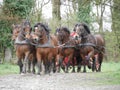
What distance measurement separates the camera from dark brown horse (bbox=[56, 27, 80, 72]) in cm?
2172

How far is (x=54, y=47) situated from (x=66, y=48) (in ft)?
6.66

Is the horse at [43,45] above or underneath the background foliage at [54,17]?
underneath

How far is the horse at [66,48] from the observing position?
21.7m

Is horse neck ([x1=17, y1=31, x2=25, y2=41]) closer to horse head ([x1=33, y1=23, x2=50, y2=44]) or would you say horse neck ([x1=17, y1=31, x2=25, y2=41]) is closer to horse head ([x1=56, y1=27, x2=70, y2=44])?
horse head ([x1=33, y1=23, x2=50, y2=44])

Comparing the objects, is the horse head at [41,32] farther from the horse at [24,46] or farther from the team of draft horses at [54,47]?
the horse at [24,46]

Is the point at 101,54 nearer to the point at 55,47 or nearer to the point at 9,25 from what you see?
the point at 55,47

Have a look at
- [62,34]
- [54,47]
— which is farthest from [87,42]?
[54,47]

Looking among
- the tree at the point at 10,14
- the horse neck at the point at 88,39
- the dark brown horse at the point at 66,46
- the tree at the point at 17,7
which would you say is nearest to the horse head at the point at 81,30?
the horse neck at the point at 88,39

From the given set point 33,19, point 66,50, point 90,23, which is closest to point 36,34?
point 66,50

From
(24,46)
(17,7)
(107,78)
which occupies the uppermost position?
(17,7)

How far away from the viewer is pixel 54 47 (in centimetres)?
1994

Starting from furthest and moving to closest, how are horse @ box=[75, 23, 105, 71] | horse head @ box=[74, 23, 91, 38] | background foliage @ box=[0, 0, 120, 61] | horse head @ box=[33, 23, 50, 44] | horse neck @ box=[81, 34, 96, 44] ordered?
1. background foliage @ box=[0, 0, 120, 61]
2. horse neck @ box=[81, 34, 96, 44]
3. horse @ box=[75, 23, 105, 71]
4. horse head @ box=[74, 23, 91, 38]
5. horse head @ box=[33, 23, 50, 44]

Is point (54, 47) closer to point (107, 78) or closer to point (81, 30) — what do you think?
point (81, 30)

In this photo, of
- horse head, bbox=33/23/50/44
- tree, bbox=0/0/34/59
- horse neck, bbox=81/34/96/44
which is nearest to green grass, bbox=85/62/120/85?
horse neck, bbox=81/34/96/44
